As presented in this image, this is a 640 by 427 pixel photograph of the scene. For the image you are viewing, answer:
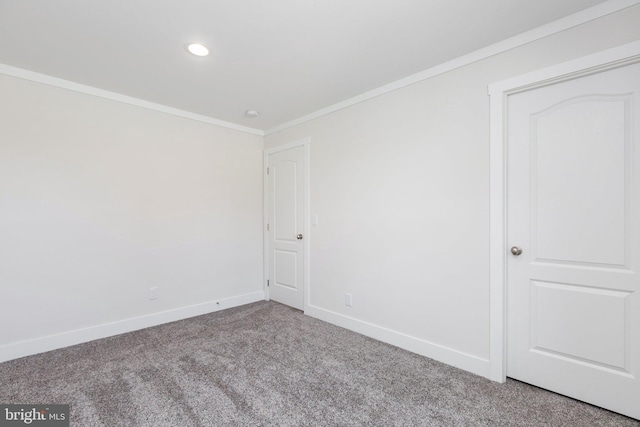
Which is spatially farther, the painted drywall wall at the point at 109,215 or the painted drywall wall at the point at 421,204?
the painted drywall wall at the point at 109,215

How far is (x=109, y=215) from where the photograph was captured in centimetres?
298

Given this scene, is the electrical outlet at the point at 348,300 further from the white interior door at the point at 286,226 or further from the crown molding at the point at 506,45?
the crown molding at the point at 506,45

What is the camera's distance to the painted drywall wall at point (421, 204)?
2.21m

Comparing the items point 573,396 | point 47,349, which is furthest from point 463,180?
point 47,349

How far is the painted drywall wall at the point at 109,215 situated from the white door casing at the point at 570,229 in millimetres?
3045

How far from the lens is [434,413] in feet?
5.89

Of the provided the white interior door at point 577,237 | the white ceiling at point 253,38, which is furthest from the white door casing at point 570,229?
the white ceiling at point 253,38

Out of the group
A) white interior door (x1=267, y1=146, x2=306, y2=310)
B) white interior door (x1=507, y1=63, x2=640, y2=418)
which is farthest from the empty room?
white interior door (x1=267, y1=146, x2=306, y2=310)

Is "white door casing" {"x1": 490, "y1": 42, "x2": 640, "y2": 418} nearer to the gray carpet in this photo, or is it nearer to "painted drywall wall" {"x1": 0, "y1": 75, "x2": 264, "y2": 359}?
the gray carpet

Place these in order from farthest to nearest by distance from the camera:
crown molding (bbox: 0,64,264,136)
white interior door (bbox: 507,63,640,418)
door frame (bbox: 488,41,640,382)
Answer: crown molding (bbox: 0,64,264,136) → door frame (bbox: 488,41,640,382) → white interior door (bbox: 507,63,640,418)

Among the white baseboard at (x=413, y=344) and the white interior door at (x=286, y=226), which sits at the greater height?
the white interior door at (x=286, y=226)

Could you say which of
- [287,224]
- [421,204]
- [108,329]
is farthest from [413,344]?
[108,329]

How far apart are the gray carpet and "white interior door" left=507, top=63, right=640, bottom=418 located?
8.9 inches

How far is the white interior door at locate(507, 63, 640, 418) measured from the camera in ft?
5.71
